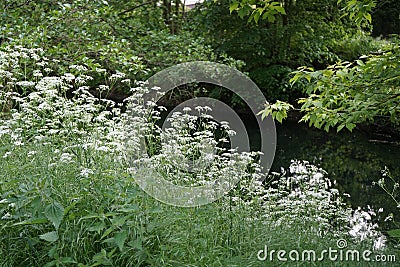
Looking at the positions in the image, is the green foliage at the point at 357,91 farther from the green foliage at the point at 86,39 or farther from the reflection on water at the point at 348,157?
the reflection on water at the point at 348,157

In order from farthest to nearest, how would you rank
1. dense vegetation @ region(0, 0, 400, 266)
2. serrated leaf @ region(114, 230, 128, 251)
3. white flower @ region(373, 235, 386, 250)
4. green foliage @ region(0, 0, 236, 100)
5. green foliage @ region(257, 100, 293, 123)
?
green foliage @ region(0, 0, 236, 100)
white flower @ region(373, 235, 386, 250)
green foliage @ region(257, 100, 293, 123)
dense vegetation @ region(0, 0, 400, 266)
serrated leaf @ region(114, 230, 128, 251)

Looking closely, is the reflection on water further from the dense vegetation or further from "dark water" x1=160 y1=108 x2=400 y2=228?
the dense vegetation

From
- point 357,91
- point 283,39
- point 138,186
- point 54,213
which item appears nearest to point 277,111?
point 357,91

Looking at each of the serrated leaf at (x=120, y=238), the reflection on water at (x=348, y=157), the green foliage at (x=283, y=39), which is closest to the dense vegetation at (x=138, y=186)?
the serrated leaf at (x=120, y=238)

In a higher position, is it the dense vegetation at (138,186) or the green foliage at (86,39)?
the green foliage at (86,39)

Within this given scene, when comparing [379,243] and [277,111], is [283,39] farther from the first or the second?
[277,111]

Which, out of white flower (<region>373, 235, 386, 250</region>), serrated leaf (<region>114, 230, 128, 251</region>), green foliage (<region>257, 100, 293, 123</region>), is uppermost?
green foliage (<region>257, 100, 293, 123</region>)

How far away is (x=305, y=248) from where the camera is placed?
3.38 meters

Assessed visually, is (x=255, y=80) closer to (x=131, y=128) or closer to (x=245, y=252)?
(x=131, y=128)

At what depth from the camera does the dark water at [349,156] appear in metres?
7.51

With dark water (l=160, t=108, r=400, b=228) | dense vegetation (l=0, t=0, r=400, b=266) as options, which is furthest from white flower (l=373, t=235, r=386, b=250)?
dark water (l=160, t=108, r=400, b=228)

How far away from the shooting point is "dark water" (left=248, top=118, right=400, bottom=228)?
7512 mm

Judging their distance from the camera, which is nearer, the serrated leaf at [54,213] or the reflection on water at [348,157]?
the serrated leaf at [54,213]

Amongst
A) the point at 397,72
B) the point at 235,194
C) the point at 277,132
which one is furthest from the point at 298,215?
the point at 277,132
